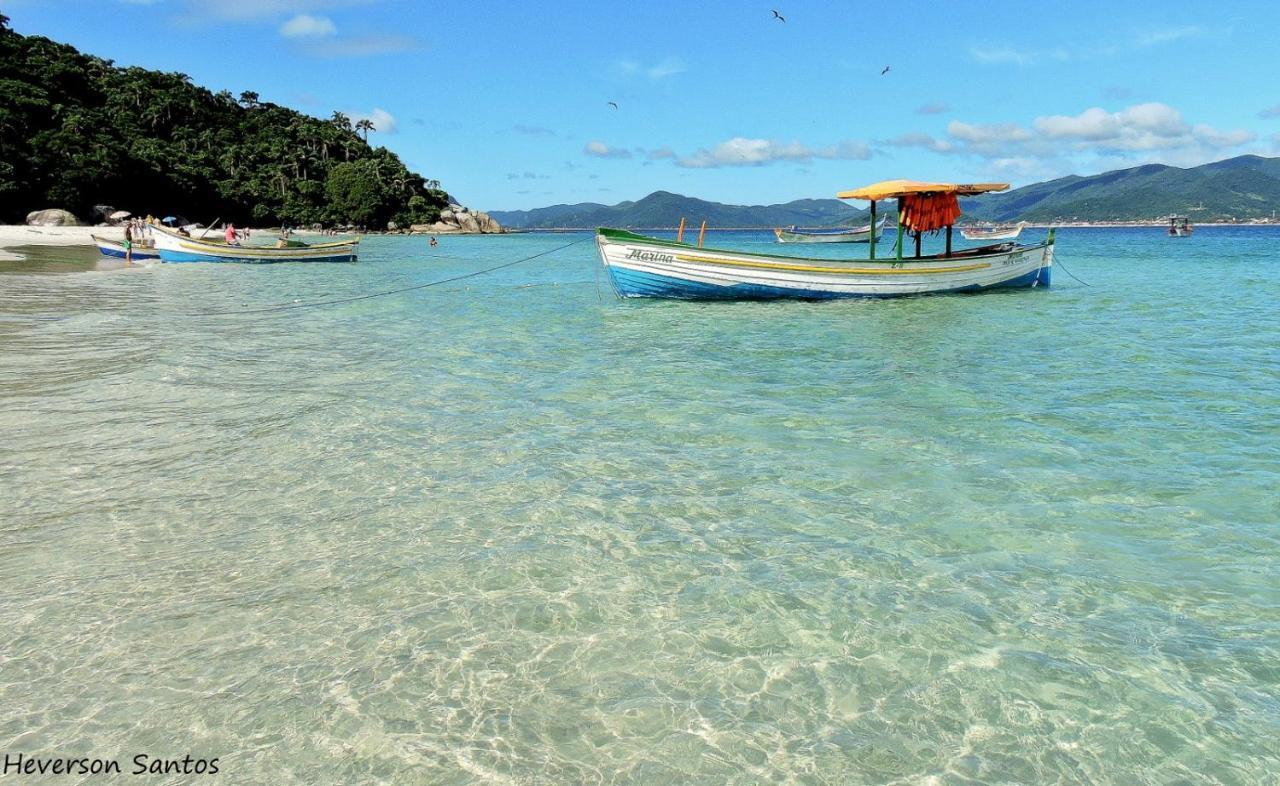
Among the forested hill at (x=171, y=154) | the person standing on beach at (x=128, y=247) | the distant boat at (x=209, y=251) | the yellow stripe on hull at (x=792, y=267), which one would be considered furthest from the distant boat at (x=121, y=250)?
the yellow stripe on hull at (x=792, y=267)

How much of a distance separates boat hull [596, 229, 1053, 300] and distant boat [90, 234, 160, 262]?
34.8m

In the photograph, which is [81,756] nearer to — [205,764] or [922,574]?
[205,764]

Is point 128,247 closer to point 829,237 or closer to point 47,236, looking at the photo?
point 47,236

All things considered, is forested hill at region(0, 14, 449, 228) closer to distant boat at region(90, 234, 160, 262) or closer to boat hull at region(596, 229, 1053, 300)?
distant boat at region(90, 234, 160, 262)

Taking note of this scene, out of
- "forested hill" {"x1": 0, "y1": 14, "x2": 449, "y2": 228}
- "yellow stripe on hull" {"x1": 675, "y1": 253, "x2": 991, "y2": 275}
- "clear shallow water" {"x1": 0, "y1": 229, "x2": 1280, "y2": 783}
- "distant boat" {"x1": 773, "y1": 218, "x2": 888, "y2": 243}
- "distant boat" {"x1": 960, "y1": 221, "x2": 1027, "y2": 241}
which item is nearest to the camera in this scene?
"clear shallow water" {"x1": 0, "y1": 229, "x2": 1280, "y2": 783}

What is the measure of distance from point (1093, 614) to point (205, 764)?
4.86 metres

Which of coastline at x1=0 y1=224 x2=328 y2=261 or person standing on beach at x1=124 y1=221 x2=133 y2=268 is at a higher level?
coastline at x1=0 y1=224 x2=328 y2=261

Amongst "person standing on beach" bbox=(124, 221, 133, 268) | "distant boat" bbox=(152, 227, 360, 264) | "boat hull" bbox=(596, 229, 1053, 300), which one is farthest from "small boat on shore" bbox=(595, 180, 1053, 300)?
"person standing on beach" bbox=(124, 221, 133, 268)

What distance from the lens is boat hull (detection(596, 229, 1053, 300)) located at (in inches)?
877

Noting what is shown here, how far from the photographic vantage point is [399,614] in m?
4.53

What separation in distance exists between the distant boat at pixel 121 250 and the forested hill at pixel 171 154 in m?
34.4

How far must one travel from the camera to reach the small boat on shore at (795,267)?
22.3 m

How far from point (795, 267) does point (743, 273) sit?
161 cm

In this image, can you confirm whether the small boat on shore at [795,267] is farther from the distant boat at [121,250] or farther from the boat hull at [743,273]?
the distant boat at [121,250]
